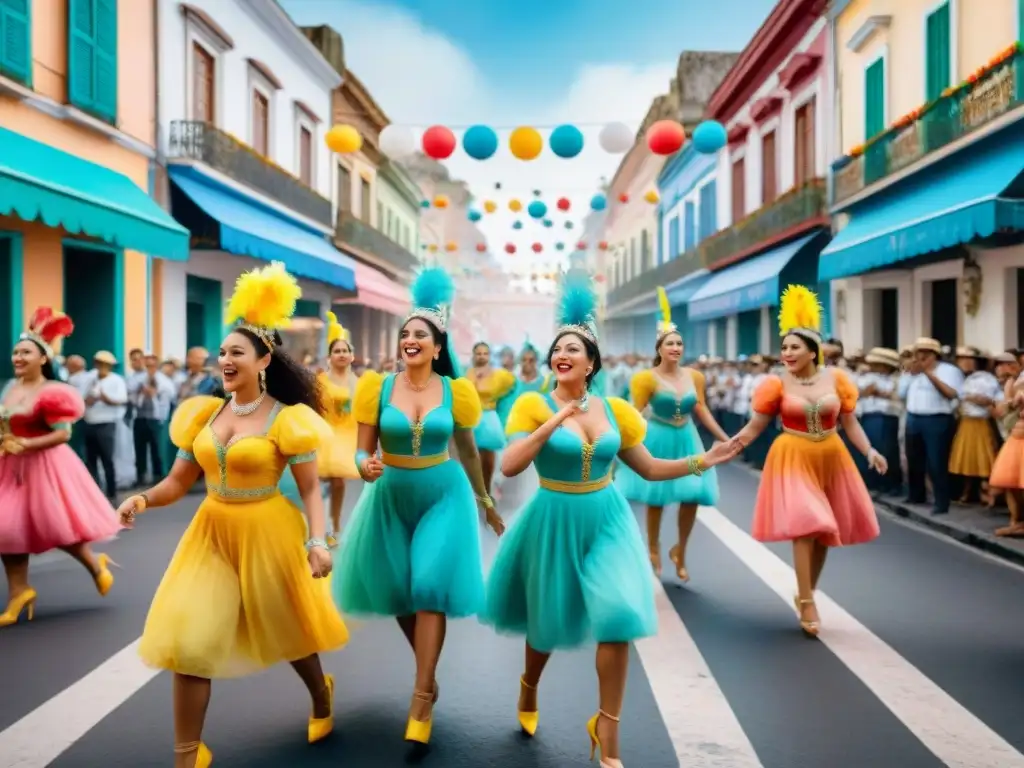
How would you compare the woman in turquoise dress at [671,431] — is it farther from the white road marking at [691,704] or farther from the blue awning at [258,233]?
the blue awning at [258,233]

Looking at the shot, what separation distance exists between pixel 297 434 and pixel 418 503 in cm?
90

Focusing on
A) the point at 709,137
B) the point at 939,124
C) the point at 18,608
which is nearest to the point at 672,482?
the point at 18,608

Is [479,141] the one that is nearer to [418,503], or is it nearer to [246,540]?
[418,503]

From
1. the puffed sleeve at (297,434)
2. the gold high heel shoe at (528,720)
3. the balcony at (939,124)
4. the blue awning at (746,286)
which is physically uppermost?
the balcony at (939,124)

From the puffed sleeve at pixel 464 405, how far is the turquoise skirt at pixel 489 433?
19.8ft

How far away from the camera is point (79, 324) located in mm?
15602

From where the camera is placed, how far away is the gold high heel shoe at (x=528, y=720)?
4.64 m

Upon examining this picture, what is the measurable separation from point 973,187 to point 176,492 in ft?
36.4

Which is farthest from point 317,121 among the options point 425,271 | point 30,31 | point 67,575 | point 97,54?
point 425,271

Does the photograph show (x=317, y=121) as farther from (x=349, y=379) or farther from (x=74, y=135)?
(x=349, y=379)

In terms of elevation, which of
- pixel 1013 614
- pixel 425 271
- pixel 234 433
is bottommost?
pixel 1013 614

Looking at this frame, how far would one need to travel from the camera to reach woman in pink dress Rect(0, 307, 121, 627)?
21.9 feet

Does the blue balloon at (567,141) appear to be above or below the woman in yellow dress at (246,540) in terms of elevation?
above

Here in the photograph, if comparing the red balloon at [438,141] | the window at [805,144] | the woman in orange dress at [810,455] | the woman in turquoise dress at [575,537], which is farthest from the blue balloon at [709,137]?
the woman in turquoise dress at [575,537]
